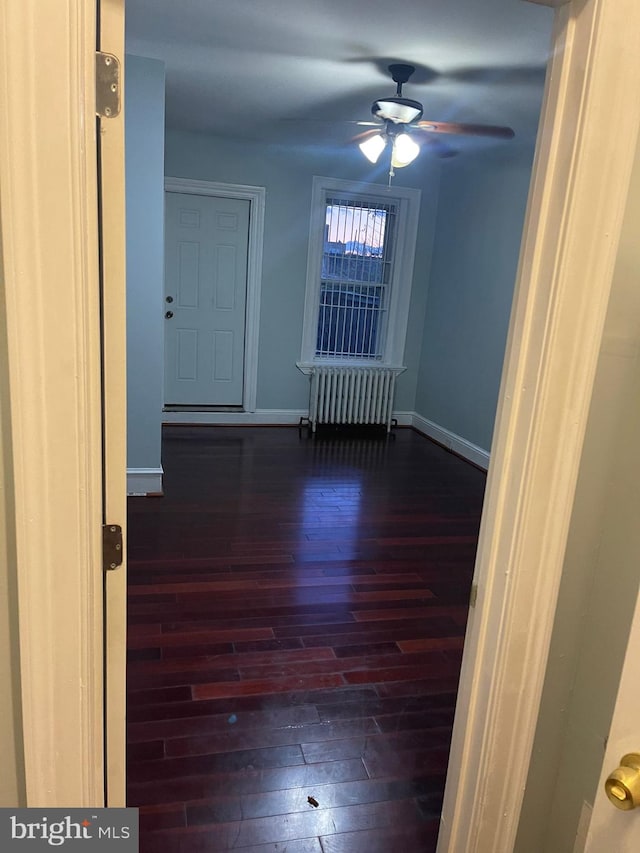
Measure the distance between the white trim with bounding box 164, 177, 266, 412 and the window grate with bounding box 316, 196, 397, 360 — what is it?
0.66 meters

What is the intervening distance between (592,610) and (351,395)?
503 cm

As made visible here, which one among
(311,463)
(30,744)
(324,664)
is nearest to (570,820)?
(30,744)

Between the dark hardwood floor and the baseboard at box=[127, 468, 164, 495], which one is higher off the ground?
the baseboard at box=[127, 468, 164, 495]

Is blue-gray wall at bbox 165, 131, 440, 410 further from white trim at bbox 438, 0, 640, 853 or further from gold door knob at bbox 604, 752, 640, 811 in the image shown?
gold door knob at bbox 604, 752, 640, 811

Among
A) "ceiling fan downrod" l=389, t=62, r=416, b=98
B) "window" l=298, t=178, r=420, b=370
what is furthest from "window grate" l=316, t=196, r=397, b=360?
"ceiling fan downrod" l=389, t=62, r=416, b=98

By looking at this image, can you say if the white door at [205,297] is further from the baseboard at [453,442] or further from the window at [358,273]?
the baseboard at [453,442]

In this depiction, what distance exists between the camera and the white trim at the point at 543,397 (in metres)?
1.04

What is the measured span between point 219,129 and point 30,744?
5.13m

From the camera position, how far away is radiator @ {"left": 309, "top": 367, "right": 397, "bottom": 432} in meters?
6.15

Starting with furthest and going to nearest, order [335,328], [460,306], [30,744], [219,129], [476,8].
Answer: [335,328] < [460,306] < [219,129] < [476,8] < [30,744]

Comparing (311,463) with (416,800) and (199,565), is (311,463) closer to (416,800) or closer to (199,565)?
(199,565)

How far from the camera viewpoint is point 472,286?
547cm

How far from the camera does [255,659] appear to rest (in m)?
2.48

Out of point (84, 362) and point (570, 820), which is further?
point (570, 820)
